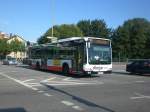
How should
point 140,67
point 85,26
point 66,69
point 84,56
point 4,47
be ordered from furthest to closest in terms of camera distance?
point 85,26, point 4,47, point 140,67, point 66,69, point 84,56

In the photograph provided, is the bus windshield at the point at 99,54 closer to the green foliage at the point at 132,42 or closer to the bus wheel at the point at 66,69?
the bus wheel at the point at 66,69

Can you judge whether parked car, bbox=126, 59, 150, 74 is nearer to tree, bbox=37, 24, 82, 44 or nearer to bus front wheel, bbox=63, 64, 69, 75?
bus front wheel, bbox=63, 64, 69, 75

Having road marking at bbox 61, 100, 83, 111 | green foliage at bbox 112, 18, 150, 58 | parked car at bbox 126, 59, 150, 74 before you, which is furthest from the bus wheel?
green foliage at bbox 112, 18, 150, 58

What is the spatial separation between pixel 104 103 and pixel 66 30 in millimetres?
81866

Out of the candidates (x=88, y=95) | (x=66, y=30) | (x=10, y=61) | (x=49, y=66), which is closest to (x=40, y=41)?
(x=66, y=30)

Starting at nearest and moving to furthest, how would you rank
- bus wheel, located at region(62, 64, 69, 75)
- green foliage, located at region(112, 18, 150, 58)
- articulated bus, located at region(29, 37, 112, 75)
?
articulated bus, located at region(29, 37, 112, 75), bus wheel, located at region(62, 64, 69, 75), green foliage, located at region(112, 18, 150, 58)

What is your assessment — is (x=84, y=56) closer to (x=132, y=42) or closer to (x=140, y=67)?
(x=140, y=67)

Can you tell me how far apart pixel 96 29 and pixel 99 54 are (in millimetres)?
81930

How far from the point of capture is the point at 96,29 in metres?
107

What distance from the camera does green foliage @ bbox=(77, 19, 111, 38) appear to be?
344 feet

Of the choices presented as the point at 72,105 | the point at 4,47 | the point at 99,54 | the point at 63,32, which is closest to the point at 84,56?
the point at 99,54

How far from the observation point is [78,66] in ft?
84.6

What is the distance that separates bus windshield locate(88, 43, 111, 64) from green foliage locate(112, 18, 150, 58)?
214 feet

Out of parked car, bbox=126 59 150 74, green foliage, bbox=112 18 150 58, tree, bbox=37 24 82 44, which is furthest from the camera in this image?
green foliage, bbox=112 18 150 58
